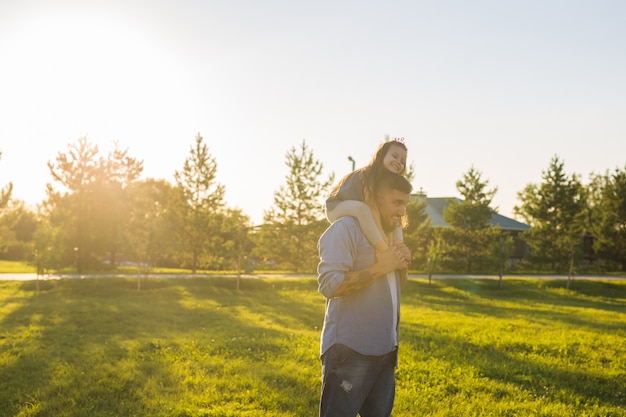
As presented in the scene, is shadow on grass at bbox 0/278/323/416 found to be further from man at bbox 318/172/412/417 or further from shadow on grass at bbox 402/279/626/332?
shadow on grass at bbox 402/279/626/332

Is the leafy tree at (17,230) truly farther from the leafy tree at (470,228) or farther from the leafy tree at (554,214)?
the leafy tree at (554,214)

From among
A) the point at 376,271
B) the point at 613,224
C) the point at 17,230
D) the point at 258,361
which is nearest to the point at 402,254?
the point at 376,271

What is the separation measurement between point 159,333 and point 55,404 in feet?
17.8

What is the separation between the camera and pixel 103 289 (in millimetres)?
21812

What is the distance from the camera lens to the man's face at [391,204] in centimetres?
315

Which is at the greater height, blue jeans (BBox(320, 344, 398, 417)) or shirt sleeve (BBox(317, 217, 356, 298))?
shirt sleeve (BBox(317, 217, 356, 298))

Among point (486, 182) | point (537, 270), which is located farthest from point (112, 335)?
point (537, 270)

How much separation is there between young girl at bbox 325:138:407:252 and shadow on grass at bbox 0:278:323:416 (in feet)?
12.2

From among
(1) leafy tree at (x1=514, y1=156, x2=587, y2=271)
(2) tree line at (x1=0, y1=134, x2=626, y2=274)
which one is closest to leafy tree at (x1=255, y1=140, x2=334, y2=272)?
(2) tree line at (x1=0, y1=134, x2=626, y2=274)

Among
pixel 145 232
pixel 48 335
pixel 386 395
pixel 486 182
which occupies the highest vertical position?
pixel 486 182

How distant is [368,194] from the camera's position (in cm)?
320

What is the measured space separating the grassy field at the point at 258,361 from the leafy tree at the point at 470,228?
20215 millimetres

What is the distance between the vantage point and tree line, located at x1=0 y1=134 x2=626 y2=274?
87.7 feet

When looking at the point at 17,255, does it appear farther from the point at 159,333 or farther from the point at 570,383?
the point at 570,383
